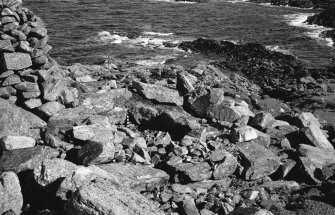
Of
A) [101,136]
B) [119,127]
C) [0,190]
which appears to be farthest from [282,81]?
[0,190]

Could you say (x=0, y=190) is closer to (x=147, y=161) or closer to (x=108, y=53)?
(x=147, y=161)

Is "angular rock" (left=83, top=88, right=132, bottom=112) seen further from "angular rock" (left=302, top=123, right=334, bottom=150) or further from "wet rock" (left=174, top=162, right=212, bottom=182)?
"angular rock" (left=302, top=123, right=334, bottom=150)

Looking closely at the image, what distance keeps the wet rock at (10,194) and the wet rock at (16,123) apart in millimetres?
2873

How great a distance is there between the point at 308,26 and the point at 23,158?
47881 mm

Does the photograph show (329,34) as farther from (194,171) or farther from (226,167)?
(194,171)

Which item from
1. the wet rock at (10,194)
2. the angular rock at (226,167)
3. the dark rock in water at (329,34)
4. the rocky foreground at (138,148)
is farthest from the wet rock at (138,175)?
the dark rock in water at (329,34)

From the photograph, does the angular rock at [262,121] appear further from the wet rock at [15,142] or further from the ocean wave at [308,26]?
the ocean wave at [308,26]

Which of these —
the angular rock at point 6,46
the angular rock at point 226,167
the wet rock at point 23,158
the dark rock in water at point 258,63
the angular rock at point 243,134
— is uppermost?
the angular rock at point 6,46

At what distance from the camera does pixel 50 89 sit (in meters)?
14.9

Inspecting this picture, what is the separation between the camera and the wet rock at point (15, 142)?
1220cm

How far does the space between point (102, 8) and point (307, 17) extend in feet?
96.0

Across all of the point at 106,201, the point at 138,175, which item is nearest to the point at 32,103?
the point at 138,175

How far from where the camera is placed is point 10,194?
10250 millimetres

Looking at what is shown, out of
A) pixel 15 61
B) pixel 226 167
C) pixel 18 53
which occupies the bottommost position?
pixel 226 167
